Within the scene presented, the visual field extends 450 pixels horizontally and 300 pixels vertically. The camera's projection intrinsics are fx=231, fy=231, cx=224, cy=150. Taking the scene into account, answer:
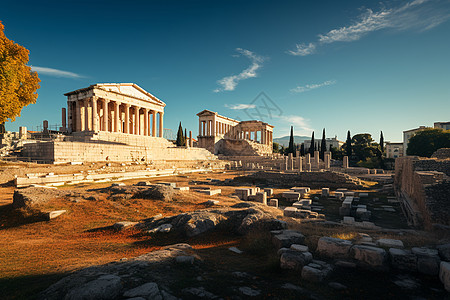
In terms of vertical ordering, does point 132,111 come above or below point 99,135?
above

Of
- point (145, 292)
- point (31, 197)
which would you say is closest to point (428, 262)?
point (145, 292)

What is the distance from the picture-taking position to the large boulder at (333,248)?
5307 mm

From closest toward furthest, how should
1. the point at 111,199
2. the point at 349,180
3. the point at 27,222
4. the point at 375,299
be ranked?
the point at 375,299
the point at 27,222
the point at 111,199
the point at 349,180

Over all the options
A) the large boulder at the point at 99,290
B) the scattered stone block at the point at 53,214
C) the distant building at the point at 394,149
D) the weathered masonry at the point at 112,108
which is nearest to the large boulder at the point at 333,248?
the large boulder at the point at 99,290

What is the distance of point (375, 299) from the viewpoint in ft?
12.8

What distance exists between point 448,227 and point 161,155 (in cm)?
3680

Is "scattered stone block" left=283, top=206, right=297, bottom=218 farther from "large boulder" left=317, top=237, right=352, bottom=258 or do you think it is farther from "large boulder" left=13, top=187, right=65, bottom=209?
"large boulder" left=13, top=187, right=65, bottom=209

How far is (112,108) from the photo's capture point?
43.6 metres

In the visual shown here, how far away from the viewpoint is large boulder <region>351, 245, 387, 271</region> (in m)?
4.82

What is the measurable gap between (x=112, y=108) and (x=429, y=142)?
62.1 m

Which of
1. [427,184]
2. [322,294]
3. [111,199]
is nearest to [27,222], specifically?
[111,199]

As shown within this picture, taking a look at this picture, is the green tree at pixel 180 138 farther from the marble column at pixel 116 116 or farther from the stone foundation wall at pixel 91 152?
the marble column at pixel 116 116

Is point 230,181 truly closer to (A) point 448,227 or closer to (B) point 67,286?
(A) point 448,227

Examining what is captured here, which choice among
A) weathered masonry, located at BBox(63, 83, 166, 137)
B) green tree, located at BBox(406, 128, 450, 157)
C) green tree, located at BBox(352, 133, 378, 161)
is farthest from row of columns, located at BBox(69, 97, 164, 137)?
green tree, located at BBox(406, 128, 450, 157)
